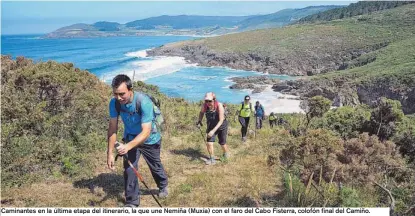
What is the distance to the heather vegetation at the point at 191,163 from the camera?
4977 mm

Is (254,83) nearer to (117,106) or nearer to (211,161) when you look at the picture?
(211,161)

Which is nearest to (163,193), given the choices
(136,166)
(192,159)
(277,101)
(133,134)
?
(136,166)

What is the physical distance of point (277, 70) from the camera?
279 feet

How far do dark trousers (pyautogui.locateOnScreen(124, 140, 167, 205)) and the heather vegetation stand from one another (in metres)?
0.40

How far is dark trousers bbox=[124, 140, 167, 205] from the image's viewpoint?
15.9 feet

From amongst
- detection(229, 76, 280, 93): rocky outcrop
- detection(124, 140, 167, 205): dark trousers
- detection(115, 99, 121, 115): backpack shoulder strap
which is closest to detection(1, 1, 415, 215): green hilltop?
detection(124, 140, 167, 205): dark trousers

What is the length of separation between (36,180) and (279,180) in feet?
13.6

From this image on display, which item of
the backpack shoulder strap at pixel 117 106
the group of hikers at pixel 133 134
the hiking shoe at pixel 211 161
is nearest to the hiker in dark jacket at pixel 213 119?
the hiking shoe at pixel 211 161

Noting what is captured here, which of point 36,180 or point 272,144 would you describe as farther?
point 272,144

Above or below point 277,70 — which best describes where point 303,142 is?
above

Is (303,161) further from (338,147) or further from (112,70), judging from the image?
(112,70)

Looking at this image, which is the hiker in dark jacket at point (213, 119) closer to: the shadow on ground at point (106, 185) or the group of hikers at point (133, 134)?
the shadow on ground at point (106, 185)

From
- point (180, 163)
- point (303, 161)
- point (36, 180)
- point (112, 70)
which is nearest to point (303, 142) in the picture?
point (303, 161)

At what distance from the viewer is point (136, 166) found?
5.12m
